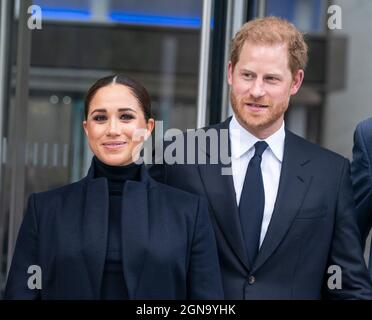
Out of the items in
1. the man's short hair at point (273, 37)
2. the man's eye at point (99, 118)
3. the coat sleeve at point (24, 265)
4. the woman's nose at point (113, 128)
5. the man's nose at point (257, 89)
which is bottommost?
the coat sleeve at point (24, 265)

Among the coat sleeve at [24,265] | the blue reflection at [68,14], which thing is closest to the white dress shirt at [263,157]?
the coat sleeve at [24,265]

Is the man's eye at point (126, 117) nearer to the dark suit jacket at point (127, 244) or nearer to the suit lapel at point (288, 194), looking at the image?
the dark suit jacket at point (127, 244)

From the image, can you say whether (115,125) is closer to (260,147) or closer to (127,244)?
(127,244)

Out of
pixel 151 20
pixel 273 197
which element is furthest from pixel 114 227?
pixel 151 20

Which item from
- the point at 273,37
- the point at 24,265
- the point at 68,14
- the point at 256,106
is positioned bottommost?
the point at 24,265

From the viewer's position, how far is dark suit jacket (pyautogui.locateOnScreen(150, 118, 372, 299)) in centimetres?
240

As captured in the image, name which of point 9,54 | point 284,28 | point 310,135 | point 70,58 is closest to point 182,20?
point 70,58

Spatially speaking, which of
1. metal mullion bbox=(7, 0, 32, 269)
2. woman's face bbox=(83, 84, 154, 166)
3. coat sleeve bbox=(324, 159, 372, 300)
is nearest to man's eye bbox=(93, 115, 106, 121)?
woman's face bbox=(83, 84, 154, 166)

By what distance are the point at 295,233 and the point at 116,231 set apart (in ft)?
1.65

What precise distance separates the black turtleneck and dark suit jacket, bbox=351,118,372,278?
2.41 ft

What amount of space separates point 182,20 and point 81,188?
4410 mm

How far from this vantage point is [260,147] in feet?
8.16

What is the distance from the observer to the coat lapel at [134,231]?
7.32 ft
